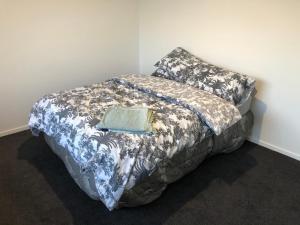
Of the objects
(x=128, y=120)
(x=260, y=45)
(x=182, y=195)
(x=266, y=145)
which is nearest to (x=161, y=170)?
(x=182, y=195)

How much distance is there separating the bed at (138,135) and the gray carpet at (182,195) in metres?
0.11

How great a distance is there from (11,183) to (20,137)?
0.78 m

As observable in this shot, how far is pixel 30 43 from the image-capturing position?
8.79 ft

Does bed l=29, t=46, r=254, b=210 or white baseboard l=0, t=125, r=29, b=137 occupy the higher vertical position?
bed l=29, t=46, r=254, b=210

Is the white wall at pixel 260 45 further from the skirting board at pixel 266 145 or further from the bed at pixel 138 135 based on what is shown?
the bed at pixel 138 135

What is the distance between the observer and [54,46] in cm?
285

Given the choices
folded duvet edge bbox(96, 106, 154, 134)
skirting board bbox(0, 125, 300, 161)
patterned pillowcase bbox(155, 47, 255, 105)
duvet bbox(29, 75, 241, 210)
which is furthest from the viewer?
skirting board bbox(0, 125, 300, 161)

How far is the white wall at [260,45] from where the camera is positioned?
7.55 feet

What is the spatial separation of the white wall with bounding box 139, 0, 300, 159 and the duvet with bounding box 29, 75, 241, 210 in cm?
54

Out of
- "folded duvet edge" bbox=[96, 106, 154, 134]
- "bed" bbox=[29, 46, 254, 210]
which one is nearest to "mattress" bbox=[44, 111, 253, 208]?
"bed" bbox=[29, 46, 254, 210]

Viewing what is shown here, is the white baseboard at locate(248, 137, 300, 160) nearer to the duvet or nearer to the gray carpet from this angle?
the gray carpet

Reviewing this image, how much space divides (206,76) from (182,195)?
118 centimetres

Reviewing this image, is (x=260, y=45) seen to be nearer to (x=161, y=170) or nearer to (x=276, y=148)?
(x=276, y=148)

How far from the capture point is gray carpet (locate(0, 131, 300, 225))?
183 centimetres
